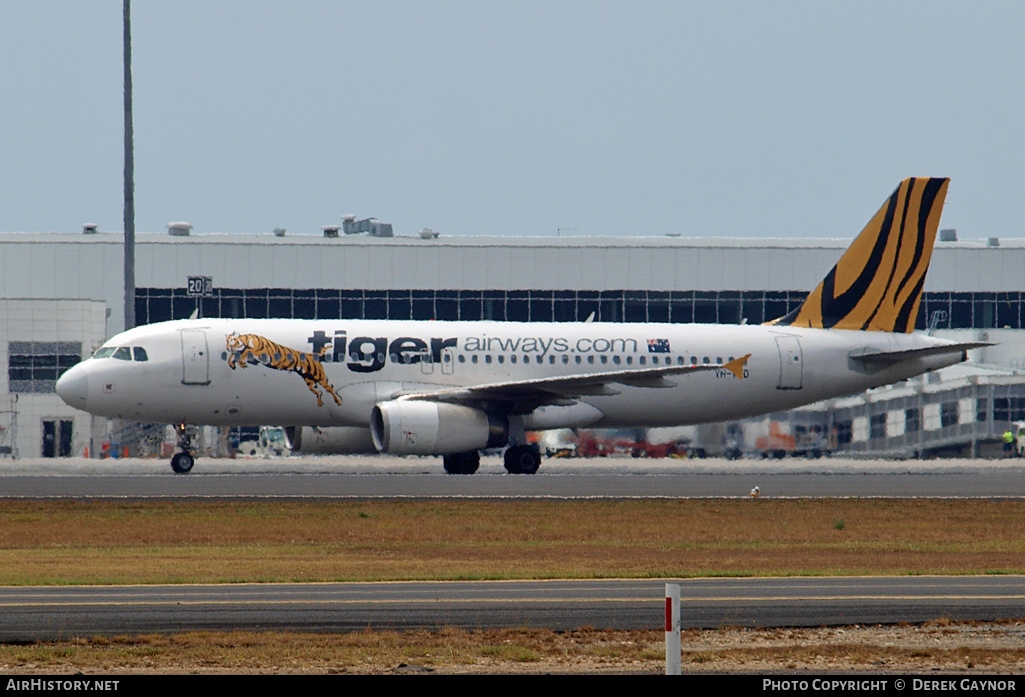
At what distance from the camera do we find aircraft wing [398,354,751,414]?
44.2 metres

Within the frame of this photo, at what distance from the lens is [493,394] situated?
146 ft

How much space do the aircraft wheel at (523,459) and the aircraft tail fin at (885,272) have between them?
35.1 ft

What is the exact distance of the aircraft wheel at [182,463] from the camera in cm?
4481


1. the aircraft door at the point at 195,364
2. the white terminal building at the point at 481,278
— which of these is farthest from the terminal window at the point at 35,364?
the aircraft door at the point at 195,364

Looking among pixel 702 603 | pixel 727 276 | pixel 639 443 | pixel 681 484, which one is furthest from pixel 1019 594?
pixel 727 276

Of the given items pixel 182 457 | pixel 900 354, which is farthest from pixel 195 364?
pixel 900 354

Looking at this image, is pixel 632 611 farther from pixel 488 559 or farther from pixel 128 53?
pixel 128 53

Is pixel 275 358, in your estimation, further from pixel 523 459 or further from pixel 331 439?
pixel 523 459

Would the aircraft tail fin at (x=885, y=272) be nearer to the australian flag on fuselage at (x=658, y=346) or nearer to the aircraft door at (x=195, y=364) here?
the australian flag on fuselage at (x=658, y=346)

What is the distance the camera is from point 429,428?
4281 centimetres

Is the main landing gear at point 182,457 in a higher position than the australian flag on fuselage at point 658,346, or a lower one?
lower

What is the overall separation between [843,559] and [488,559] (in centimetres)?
563

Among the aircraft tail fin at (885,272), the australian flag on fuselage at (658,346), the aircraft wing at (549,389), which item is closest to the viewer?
the aircraft wing at (549,389)

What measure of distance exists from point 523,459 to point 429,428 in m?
4.62
